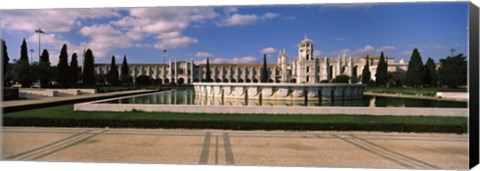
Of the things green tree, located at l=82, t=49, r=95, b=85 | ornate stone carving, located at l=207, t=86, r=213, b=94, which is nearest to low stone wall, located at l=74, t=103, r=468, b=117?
ornate stone carving, located at l=207, t=86, r=213, b=94

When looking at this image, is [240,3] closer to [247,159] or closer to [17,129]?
[247,159]

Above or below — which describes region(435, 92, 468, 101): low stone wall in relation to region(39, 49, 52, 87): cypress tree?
below

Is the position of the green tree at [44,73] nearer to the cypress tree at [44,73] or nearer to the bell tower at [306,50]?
the cypress tree at [44,73]

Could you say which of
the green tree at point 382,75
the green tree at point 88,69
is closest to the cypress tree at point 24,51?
the green tree at point 88,69

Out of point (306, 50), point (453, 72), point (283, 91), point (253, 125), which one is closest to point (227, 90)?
point (283, 91)

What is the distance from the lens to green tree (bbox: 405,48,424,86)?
36438 mm

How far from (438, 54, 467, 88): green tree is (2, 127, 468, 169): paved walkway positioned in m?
19.2

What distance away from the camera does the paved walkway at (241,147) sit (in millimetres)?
5828

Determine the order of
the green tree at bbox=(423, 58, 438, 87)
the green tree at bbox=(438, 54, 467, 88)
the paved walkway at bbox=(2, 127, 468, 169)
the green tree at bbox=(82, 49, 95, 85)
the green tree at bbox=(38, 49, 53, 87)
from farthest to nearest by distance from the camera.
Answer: the green tree at bbox=(82, 49, 95, 85) → the green tree at bbox=(423, 58, 438, 87) → the green tree at bbox=(38, 49, 53, 87) → the green tree at bbox=(438, 54, 467, 88) → the paved walkway at bbox=(2, 127, 468, 169)

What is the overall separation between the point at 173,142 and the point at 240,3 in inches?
116

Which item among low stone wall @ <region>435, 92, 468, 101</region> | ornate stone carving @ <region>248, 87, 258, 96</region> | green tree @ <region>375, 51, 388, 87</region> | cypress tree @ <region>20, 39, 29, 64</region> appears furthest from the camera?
green tree @ <region>375, 51, 388, 87</region>

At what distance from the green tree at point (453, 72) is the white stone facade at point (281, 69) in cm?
3041

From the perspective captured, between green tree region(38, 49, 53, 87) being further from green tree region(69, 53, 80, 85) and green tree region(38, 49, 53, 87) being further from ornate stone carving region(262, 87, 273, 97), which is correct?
ornate stone carving region(262, 87, 273, 97)

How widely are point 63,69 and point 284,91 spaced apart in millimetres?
23509
